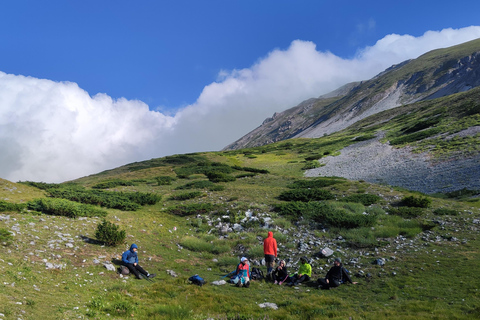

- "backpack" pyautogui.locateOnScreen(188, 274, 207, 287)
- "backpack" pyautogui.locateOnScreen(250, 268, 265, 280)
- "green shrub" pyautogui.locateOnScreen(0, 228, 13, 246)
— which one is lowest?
"backpack" pyautogui.locateOnScreen(250, 268, 265, 280)

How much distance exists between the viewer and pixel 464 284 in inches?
424

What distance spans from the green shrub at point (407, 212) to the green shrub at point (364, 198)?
247 cm

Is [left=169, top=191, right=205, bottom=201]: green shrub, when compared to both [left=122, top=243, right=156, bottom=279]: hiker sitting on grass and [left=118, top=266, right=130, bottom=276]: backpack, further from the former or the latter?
[left=118, top=266, right=130, bottom=276]: backpack

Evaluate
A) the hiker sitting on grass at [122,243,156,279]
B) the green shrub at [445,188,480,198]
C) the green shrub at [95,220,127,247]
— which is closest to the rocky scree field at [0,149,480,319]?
the green shrub at [445,188,480,198]

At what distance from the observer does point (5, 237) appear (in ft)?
37.9

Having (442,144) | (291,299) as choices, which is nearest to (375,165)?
(442,144)

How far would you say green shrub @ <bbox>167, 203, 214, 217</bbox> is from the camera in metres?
22.7

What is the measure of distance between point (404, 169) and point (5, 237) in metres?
40.0

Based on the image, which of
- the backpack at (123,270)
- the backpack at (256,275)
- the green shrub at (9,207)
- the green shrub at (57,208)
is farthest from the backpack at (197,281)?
the green shrub at (9,207)

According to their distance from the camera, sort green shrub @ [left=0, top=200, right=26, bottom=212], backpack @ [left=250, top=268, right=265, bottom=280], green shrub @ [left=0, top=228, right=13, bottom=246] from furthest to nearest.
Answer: green shrub @ [left=0, top=200, right=26, bottom=212] < backpack @ [left=250, top=268, right=265, bottom=280] < green shrub @ [left=0, top=228, right=13, bottom=246]

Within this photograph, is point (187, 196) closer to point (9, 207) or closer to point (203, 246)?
point (203, 246)

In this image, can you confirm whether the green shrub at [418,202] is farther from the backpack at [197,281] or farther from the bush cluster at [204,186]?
Answer: the bush cluster at [204,186]

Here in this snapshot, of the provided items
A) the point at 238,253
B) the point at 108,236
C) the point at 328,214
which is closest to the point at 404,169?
the point at 328,214

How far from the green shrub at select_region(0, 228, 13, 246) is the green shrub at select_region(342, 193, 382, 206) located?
21.7 meters
